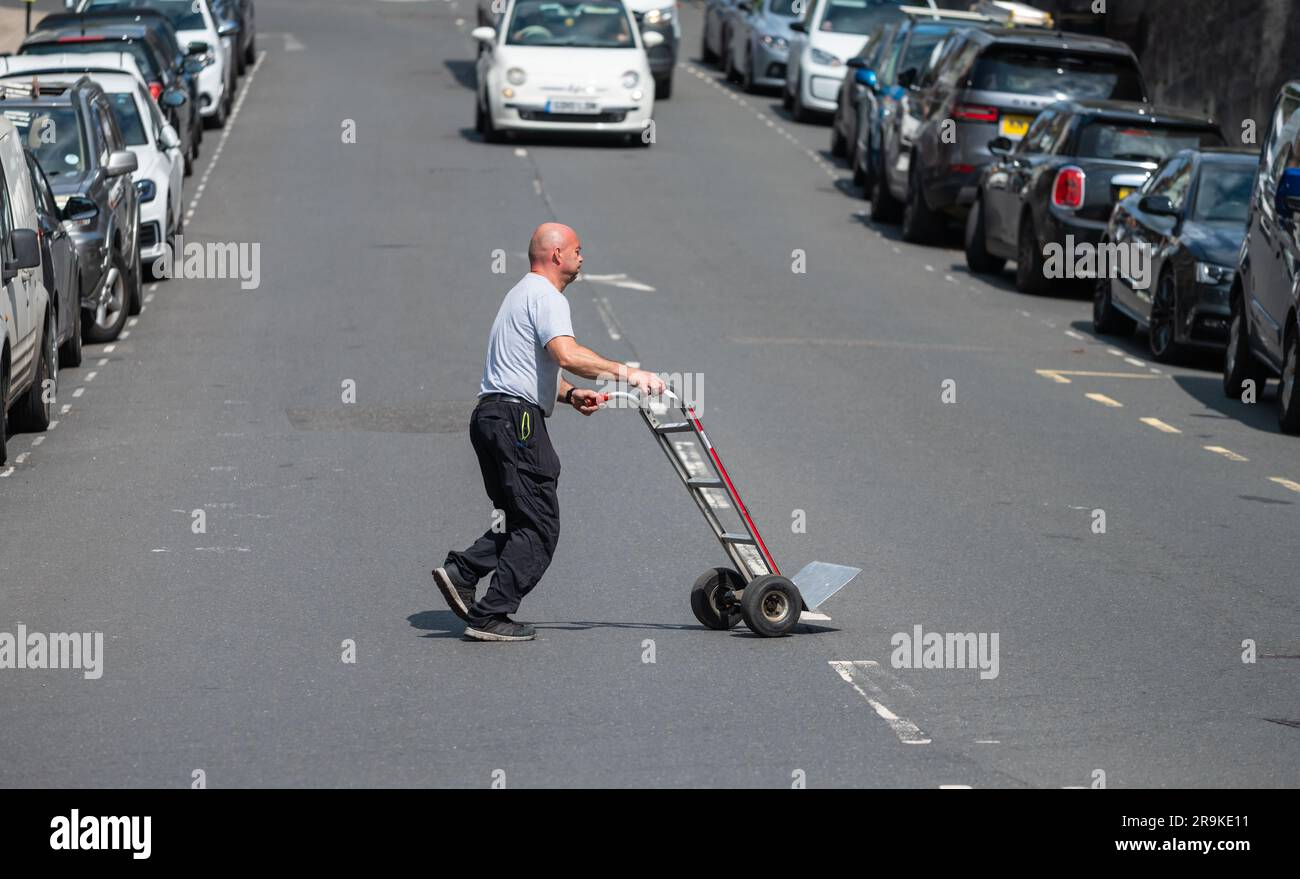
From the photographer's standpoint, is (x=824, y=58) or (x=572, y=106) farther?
(x=824, y=58)

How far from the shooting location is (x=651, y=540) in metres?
11.0

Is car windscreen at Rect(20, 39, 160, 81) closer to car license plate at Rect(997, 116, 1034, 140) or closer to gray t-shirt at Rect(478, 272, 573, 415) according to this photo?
car license plate at Rect(997, 116, 1034, 140)

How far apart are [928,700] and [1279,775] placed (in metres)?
1.34

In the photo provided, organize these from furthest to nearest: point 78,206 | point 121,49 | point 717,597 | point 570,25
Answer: point 570,25 → point 121,49 → point 78,206 → point 717,597

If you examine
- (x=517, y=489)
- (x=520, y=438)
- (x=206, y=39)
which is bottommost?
(x=206, y=39)

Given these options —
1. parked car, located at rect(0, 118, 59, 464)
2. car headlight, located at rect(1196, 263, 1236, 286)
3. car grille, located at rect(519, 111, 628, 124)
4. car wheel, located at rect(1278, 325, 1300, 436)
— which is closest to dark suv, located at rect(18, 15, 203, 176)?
car grille, located at rect(519, 111, 628, 124)

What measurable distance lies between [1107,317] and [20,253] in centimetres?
1001

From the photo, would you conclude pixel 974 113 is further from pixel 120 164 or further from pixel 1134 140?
pixel 120 164

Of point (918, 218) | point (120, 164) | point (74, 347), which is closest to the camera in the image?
point (74, 347)

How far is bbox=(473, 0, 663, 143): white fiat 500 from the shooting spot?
30.0 meters

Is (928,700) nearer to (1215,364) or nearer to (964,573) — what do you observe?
(964,573)

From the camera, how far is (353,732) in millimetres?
7527

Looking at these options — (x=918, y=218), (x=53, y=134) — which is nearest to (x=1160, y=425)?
(x=53, y=134)
